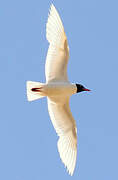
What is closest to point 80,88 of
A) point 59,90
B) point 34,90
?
point 59,90

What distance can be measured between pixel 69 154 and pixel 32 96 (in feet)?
5.39

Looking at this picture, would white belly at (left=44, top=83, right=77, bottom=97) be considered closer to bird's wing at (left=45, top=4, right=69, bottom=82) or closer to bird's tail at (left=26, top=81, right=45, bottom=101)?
bird's tail at (left=26, top=81, right=45, bottom=101)

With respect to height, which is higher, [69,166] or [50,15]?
[50,15]

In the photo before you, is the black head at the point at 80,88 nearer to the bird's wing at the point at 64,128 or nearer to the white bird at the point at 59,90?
the white bird at the point at 59,90

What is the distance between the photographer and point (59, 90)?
57.8 meters

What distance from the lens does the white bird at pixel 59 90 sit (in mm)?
57688

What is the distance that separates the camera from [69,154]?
190 ft

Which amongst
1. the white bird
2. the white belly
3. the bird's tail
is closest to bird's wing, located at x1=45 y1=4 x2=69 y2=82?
the white bird

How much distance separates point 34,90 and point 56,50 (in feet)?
3.69

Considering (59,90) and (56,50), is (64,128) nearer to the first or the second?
(59,90)

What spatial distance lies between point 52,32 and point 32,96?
160 cm

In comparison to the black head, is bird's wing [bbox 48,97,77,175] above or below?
below

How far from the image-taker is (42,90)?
5775cm

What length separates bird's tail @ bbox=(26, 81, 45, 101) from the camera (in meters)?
57.6
